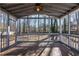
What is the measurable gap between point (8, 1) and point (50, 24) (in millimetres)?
10841

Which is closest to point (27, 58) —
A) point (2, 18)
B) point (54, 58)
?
point (54, 58)

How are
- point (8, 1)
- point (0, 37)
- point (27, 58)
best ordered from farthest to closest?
point (0, 37), point (27, 58), point (8, 1)

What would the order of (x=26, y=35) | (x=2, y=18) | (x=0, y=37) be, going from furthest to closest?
(x=26, y=35) → (x=2, y=18) → (x=0, y=37)

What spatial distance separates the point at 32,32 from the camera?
1479 centimetres

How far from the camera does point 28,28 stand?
587 inches

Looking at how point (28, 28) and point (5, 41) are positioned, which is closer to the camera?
point (5, 41)

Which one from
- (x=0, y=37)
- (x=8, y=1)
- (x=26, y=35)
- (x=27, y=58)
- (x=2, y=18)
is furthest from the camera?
(x=26, y=35)

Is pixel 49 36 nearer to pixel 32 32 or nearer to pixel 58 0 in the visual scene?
pixel 32 32

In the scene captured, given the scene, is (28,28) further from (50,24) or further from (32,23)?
(50,24)

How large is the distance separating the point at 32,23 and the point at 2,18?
5.59 m

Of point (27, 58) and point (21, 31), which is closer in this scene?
point (27, 58)

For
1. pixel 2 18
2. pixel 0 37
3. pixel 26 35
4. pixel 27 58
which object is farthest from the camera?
pixel 26 35

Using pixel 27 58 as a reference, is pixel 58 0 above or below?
above

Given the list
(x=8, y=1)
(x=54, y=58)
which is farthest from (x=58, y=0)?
(x=54, y=58)
